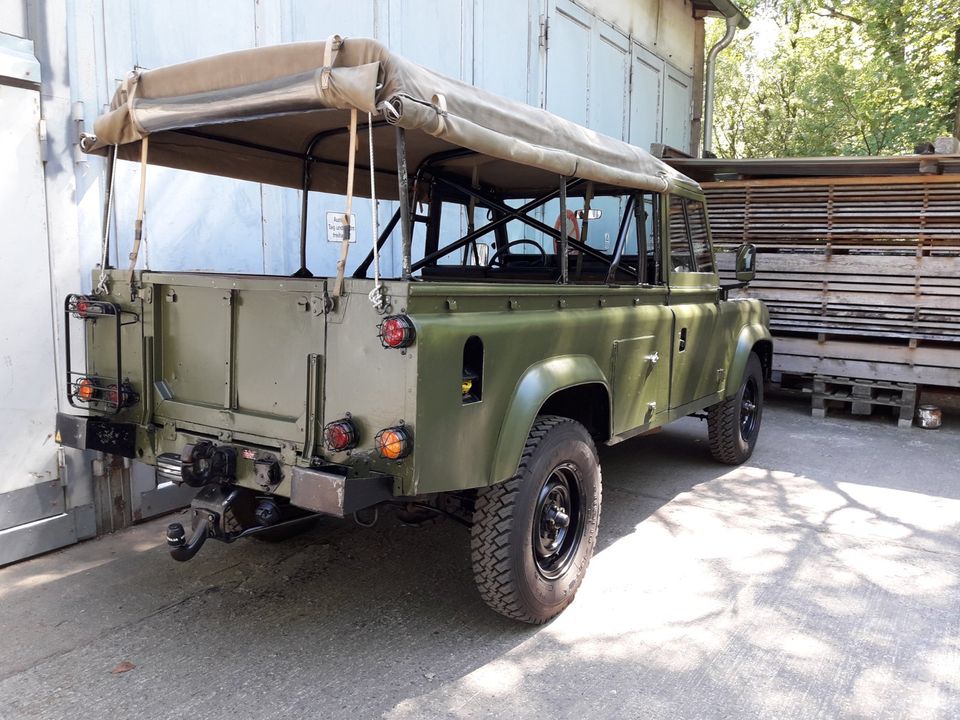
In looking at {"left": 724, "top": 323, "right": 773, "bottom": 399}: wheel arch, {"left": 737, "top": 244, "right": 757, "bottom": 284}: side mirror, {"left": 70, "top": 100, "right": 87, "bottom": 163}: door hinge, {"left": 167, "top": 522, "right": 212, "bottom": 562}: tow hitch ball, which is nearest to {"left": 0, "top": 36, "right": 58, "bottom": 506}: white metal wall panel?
{"left": 70, "top": 100, "right": 87, "bottom": 163}: door hinge

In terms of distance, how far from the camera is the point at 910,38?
44.7ft

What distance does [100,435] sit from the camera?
11.6 ft

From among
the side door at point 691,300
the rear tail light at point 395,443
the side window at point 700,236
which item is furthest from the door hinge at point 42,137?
the side window at point 700,236

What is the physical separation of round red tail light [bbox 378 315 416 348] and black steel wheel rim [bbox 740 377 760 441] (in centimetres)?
441

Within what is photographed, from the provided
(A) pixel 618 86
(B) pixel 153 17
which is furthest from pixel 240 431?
(A) pixel 618 86

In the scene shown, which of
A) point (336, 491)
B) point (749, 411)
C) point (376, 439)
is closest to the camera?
point (336, 491)

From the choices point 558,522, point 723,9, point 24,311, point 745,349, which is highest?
point 723,9

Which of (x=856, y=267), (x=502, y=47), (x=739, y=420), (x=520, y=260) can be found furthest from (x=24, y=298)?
→ (x=856, y=267)

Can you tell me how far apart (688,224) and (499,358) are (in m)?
2.66

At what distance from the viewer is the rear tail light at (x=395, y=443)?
2.78 metres

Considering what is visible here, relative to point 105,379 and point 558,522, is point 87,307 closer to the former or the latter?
point 105,379

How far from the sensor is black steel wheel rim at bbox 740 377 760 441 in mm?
6500

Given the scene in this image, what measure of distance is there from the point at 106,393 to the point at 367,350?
59.4 inches

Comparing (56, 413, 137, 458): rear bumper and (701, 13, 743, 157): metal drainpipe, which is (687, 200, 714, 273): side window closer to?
(56, 413, 137, 458): rear bumper
